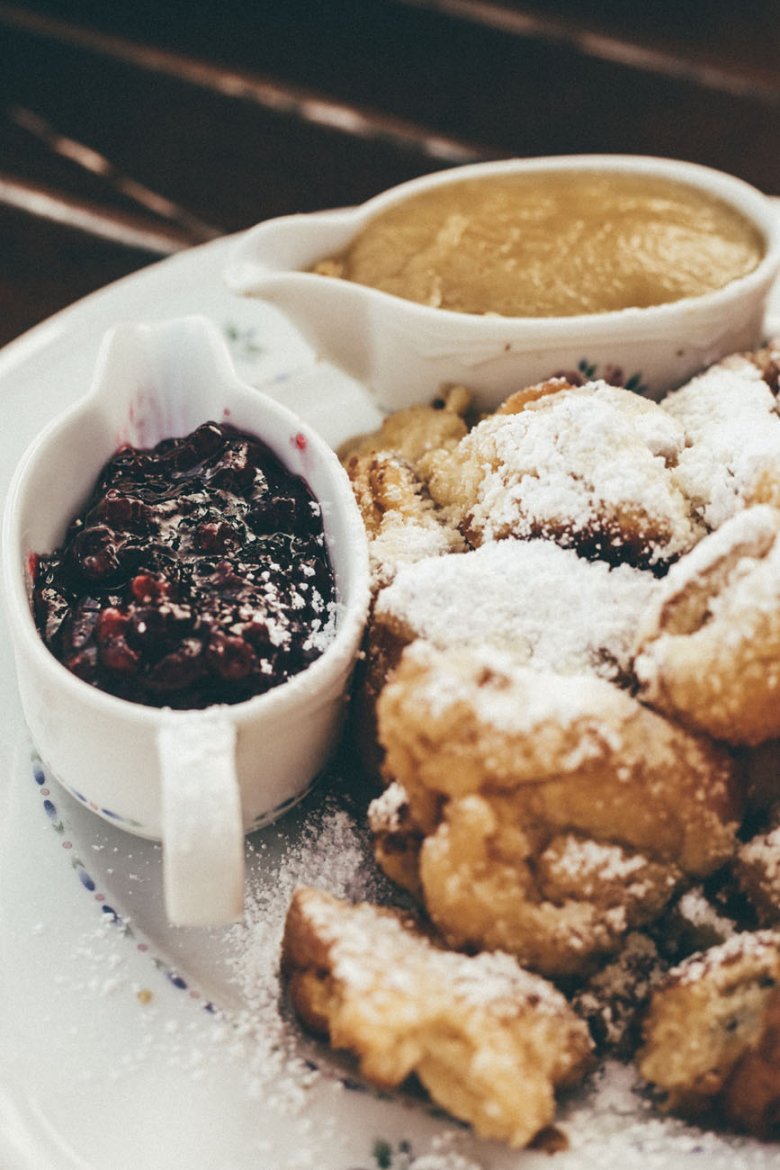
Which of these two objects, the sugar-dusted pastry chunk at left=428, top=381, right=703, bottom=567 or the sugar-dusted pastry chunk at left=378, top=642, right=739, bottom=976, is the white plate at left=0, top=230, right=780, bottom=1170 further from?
the sugar-dusted pastry chunk at left=428, top=381, right=703, bottom=567

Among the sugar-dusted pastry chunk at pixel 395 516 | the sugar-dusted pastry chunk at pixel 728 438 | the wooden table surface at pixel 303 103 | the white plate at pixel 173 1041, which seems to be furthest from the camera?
the wooden table surface at pixel 303 103

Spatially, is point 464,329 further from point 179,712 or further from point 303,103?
point 303,103

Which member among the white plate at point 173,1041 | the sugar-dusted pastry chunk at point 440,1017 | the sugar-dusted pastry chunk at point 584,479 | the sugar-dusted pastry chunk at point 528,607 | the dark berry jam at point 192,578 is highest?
the sugar-dusted pastry chunk at point 584,479

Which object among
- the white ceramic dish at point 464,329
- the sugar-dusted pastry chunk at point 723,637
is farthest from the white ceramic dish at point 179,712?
the sugar-dusted pastry chunk at point 723,637

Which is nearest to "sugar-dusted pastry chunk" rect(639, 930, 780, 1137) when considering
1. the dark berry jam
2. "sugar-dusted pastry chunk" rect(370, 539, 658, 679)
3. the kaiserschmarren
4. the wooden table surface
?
the kaiserschmarren

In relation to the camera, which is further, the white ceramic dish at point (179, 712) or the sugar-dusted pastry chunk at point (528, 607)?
the sugar-dusted pastry chunk at point (528, 607)

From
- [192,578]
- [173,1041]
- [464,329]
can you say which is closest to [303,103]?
[464,329]

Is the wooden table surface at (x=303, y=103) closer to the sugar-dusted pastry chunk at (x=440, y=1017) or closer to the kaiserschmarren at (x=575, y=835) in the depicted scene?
Answer: the kaiserschmarren at (x=575, y=835)

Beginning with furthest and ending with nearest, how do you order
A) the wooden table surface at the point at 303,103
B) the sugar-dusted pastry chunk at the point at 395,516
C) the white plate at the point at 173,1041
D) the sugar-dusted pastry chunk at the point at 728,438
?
1. the wooden table surface at the point at 303,103
2. the sugar-dusted pastry chunk at the point at 395,516
3. the sugar-dusted pastry chunk at the point at 728,438
4. the white plate at the point at 173,1041
